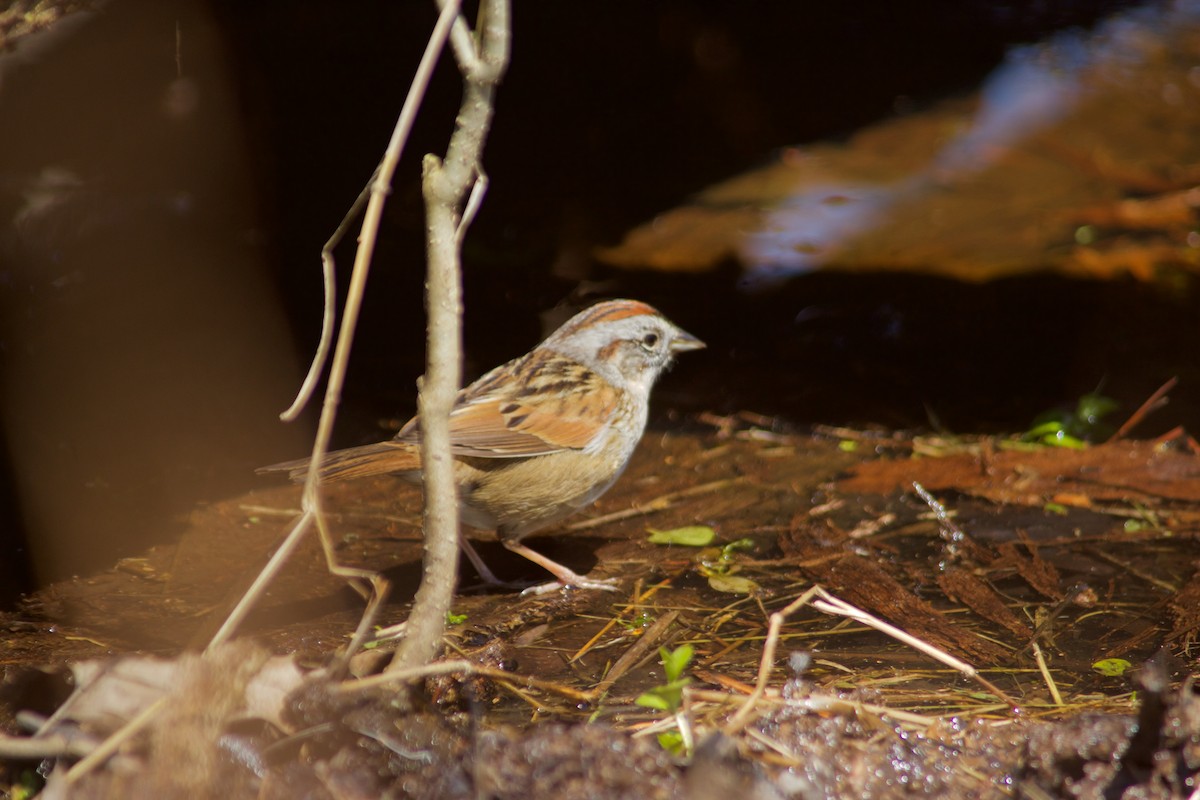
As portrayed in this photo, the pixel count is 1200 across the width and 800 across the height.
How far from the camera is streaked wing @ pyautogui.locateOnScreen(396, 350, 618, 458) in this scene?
4.32 meters

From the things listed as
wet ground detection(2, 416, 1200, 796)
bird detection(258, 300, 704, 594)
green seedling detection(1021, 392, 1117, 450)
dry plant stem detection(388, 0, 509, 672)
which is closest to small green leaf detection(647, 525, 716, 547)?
wet ground detection(2, 416, 1200, 796)

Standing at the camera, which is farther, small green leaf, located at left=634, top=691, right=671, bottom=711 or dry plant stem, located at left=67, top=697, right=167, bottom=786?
small green leaf, located at left=634, top=691, right=671, bottom=711

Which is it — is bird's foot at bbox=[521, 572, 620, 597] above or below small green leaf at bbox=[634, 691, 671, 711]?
below

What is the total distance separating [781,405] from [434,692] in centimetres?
332

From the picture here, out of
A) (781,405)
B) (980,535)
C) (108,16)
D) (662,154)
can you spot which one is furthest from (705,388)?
(108,16)

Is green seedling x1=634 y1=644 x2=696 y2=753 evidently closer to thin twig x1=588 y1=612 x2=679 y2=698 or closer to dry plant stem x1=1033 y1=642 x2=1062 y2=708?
thin twig x1=588 y1=612 x2=679 y2=698

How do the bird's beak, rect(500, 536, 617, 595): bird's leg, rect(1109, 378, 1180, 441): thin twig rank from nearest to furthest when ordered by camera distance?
rect(500, 536, 617, 595): bird's leg
the bird's beak
rect(1109, 378, 1180, 441): thin twig

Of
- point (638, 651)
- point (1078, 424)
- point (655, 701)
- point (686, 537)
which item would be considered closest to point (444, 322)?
point (655, 701)

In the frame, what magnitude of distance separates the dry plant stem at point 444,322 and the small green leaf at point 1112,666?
1967 mm

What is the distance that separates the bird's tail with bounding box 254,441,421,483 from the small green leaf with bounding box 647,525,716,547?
1.06 metres

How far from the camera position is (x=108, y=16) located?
469cm

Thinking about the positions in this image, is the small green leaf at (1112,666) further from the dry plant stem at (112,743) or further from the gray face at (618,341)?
the dry plant stem at (112,743)

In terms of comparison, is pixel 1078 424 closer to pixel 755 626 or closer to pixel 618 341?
pixel 618 341

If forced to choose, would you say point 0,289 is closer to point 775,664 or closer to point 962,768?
point 775,664
